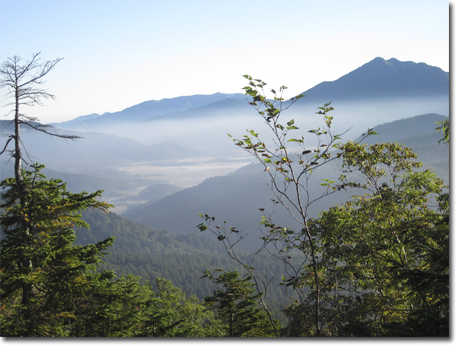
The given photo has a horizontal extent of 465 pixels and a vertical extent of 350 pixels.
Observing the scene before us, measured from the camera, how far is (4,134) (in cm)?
379

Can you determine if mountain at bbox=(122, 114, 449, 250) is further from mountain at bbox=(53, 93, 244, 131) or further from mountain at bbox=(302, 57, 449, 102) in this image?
mountain at bbox=(53, 93, 244, 131)

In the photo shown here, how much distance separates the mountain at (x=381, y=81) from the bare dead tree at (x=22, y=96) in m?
3.54

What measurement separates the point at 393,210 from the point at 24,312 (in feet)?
15.9

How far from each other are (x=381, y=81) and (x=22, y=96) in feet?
16.7

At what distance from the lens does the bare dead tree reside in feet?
11.8

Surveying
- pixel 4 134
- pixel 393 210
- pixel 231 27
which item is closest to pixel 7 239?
pixel 4 134

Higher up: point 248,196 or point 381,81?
point 381,81

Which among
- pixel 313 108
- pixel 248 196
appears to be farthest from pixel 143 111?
pixel 248 196

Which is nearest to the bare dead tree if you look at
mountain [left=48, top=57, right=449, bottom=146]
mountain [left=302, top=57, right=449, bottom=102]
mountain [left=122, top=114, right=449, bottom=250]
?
mountain [left=48, top=57, right=449, bottom=146]

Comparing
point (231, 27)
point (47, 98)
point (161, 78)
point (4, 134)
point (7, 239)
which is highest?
point (231, 27)

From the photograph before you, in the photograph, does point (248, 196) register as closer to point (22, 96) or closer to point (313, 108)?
point (313, 108)

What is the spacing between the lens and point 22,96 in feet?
12.4

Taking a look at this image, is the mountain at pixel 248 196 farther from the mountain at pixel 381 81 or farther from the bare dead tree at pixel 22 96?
the bare dead tree at pixel 22 96
